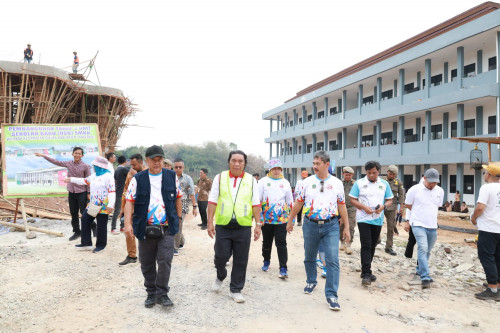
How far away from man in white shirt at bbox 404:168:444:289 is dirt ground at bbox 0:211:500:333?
0.37 m

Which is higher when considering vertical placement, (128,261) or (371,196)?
(371,196)

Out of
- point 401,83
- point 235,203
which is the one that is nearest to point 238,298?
point 235,203

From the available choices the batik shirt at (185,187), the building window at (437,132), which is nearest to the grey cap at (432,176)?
the batik shirt at (185,187)

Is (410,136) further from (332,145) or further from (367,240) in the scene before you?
(367,240)

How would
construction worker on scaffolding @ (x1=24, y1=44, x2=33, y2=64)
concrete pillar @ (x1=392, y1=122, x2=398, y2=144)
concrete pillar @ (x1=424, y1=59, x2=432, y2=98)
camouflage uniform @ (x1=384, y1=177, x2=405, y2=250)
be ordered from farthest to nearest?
concrete pillar @ (x1=392, y1=122, x2=398, y2=144), concrete pillar @ (x1=424, y1=59, x2=432, y2=98), construction worker on scaffolding @ (x1=24, y1=44, x2=33, y2=64), camouflage uniform @ (x1=384, y1=177, x2=405, y2=250)

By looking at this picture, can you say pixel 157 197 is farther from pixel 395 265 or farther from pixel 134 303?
pixel 395 265

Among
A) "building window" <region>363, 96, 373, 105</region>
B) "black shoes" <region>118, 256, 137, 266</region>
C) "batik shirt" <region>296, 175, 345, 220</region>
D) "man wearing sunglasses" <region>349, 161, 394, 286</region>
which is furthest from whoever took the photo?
"building window" <region>363, 96, 373, 105</region>

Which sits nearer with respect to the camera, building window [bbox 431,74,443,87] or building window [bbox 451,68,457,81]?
building window [bbox 451,68,457,81]

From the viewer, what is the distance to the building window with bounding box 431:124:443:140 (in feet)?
62.6

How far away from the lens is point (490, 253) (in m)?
4.55

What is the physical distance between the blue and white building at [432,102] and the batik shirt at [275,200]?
13358mm

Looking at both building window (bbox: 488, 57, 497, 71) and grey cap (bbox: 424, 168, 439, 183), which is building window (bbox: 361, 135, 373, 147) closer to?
building window (bbox: 488, 57, 497, 71)

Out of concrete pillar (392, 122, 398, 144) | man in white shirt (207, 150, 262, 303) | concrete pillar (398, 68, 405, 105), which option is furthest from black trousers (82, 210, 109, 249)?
concrete pillar (392, 122, 398, 144)

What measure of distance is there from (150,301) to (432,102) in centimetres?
1828
